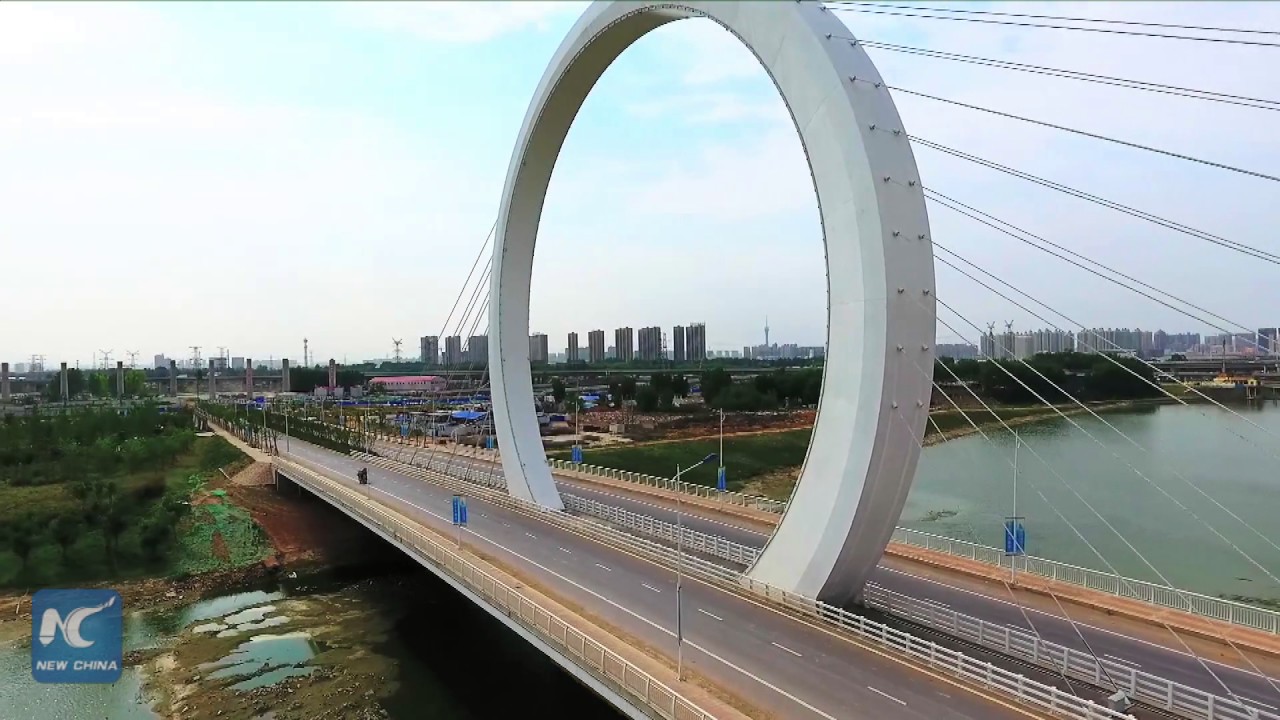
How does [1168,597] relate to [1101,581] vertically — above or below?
above

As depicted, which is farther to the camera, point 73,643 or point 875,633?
point 73,643

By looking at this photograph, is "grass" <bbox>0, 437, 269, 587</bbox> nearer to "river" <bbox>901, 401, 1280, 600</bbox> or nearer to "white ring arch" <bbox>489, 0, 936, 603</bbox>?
"white ring arch" <bbox>489, 0, 936, 603</bbox>

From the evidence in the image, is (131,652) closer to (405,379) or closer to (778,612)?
(778,612)

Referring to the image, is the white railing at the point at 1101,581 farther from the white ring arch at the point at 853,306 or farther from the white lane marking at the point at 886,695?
the white lane marking at the point at 886,695

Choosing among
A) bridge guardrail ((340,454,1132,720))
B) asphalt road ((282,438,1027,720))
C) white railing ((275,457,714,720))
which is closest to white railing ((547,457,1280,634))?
bridge guardrail ((340,454,1132,720))

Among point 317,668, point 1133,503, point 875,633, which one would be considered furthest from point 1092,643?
point 1133,503

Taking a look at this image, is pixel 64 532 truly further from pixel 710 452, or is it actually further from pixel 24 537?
pixel 710 452
